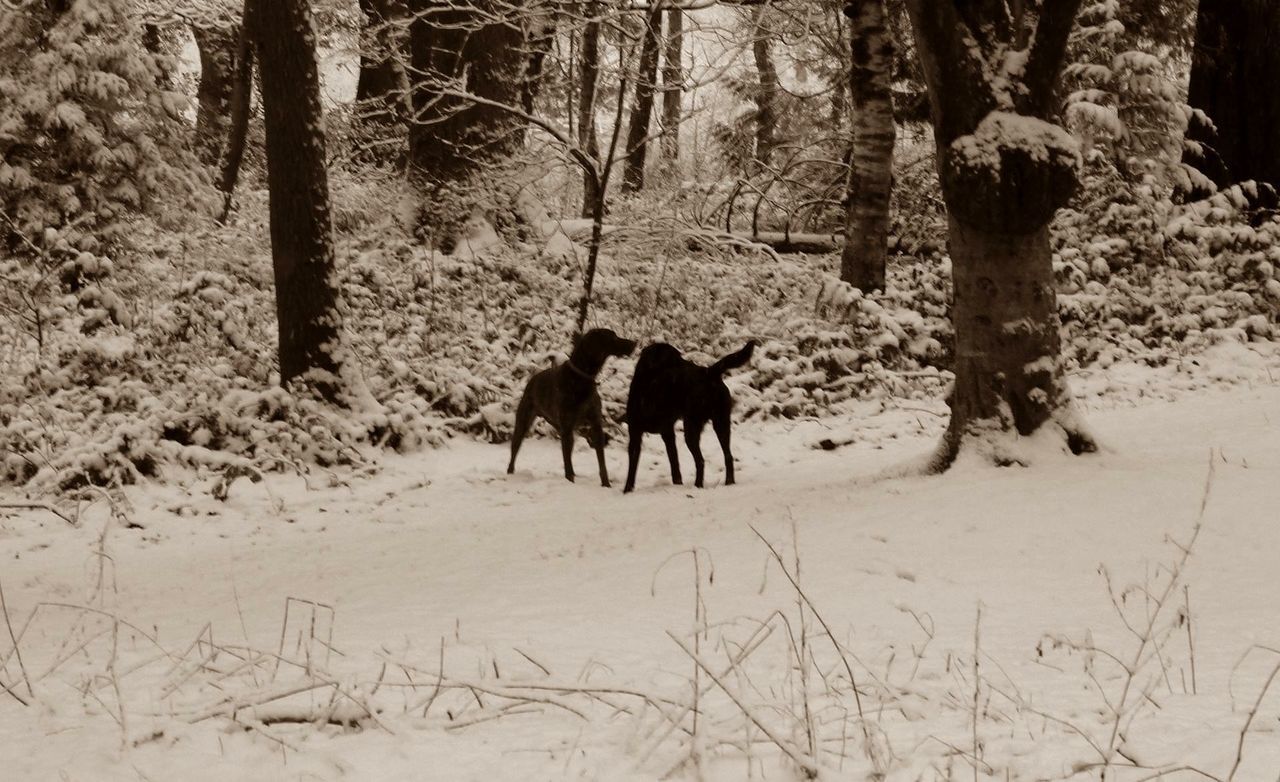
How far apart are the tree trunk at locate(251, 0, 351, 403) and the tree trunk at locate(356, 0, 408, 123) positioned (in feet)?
20.0

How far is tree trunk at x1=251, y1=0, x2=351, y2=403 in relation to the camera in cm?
948

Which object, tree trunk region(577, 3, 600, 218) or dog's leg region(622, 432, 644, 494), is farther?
tree trunk region(577, 3, 600, 218)

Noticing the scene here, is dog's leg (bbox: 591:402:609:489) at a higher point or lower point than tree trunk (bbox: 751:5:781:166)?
lower

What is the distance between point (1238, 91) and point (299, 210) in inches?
454

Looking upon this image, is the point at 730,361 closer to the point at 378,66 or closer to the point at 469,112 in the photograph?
the point at 469,112

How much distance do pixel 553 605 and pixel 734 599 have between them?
0.78 m

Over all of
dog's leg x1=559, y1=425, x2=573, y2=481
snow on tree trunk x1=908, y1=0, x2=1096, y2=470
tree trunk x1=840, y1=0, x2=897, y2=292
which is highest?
tree trunk x1=840, y1=0, x2=897, y2=292

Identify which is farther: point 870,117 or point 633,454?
point 870,117

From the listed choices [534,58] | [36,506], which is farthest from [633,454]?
[534,58]

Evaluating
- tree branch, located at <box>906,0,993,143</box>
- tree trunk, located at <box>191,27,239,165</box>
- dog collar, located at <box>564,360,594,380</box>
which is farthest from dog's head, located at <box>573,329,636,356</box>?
tree trunk, located at <box>191,27,239,165</box>

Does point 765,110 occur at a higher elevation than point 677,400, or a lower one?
higher

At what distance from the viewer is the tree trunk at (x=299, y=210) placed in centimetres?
948

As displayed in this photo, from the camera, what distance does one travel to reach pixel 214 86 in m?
23.3

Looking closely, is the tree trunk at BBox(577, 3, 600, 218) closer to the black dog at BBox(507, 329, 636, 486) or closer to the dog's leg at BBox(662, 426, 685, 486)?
the black dog at BBox(507, 329, 636, 486)
